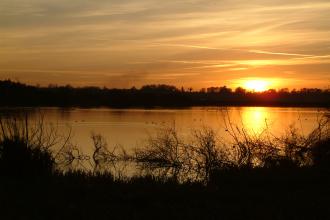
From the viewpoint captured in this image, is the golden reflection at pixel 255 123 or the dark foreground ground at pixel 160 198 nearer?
the dark foreground ground at pixel 160 198

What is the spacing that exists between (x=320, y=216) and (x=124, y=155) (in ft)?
54.8

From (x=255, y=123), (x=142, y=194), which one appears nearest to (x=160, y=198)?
(x=142, y=194)

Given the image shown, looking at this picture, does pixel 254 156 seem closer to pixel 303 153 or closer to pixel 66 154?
pixel 303 153

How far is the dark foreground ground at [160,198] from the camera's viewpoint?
742cm

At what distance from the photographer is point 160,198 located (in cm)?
857

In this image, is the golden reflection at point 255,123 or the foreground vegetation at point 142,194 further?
the golden reflection at point 255,123

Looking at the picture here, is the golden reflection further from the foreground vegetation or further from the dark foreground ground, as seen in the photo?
the dark foreground ground

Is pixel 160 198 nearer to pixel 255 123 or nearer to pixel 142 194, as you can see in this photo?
pixel 142 194

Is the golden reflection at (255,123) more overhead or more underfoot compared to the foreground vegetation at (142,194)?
more underfoot

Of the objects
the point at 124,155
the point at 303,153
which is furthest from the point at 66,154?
the point at 303,153

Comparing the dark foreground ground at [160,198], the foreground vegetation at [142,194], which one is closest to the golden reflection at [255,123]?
the foreground vegetation at [142,194]

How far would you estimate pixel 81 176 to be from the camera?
10938 mm

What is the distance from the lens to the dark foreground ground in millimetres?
7418

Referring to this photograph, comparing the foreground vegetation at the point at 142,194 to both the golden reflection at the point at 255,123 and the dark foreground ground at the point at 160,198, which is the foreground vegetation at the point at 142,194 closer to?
the dark foreground ground at the point at 160,198
